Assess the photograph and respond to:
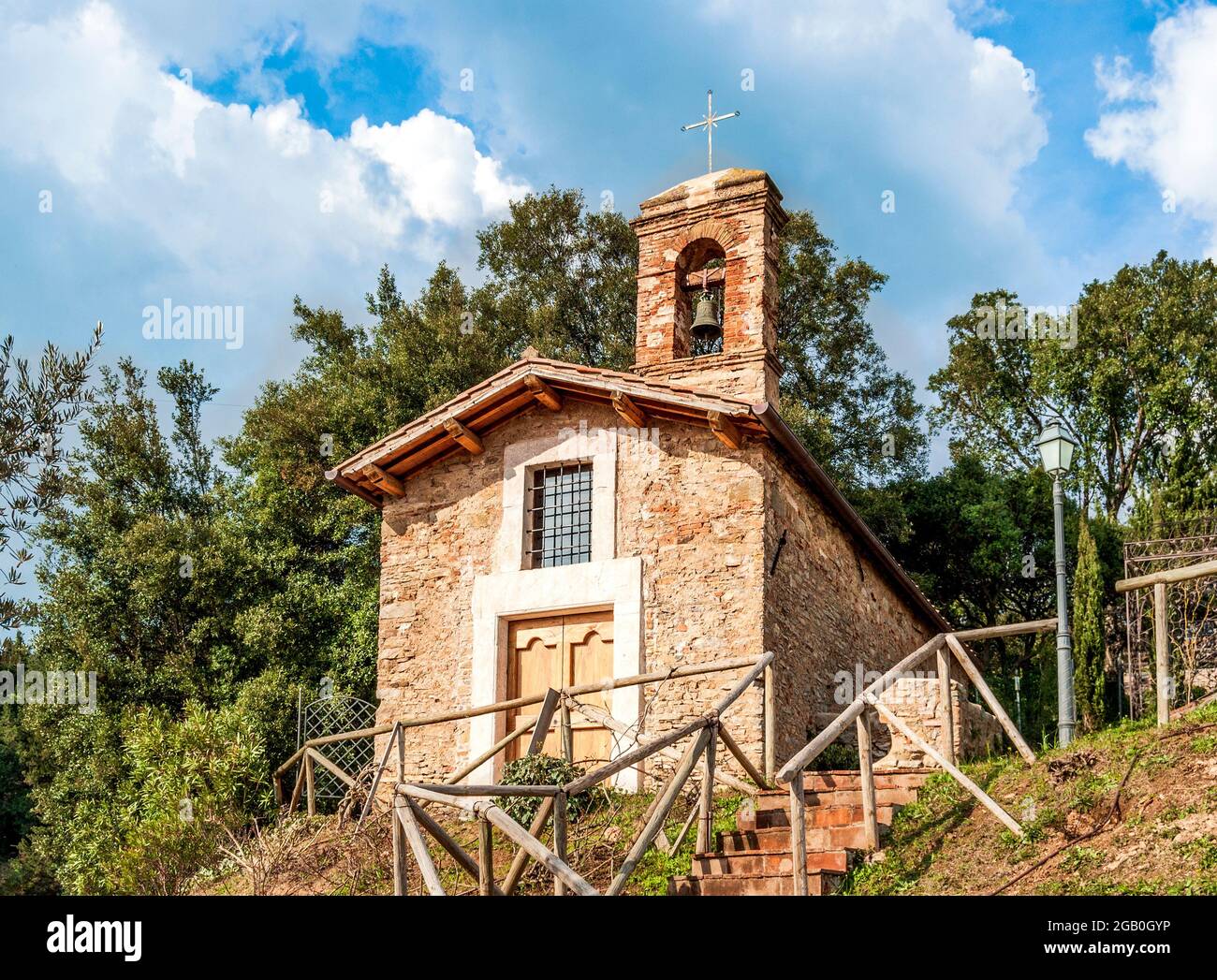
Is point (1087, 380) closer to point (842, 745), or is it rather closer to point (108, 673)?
point (842, 745)

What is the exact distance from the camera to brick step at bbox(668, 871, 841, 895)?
8555 millimetres

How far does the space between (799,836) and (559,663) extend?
195 inches

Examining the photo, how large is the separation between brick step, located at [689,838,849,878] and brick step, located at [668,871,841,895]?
0.04 metres

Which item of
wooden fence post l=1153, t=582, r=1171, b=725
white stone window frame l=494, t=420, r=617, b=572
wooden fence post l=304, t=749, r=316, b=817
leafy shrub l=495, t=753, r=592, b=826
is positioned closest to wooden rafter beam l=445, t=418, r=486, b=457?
white stone window frame l=494, t=420, r=617, b=572

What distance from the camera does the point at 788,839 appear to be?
9695 mm

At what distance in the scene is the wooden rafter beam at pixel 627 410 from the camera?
12.7 meters

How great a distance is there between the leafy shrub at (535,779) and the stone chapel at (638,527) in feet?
2.65

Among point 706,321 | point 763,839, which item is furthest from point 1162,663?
point 706,321

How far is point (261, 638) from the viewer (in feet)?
64.6

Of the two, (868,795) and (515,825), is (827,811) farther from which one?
(515,825)

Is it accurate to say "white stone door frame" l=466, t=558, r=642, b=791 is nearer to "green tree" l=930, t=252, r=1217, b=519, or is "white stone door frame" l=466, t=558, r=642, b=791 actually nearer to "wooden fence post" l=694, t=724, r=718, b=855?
"wooden fence post" l=694, t=724, r=718, b=855

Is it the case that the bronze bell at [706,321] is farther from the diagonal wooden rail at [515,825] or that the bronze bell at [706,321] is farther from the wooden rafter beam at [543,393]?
the diagonal wooden rail at [515,825]
